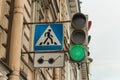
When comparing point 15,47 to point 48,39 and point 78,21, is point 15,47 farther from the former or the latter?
point 78,21

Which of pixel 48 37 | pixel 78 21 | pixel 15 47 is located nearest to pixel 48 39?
pixel 48 37

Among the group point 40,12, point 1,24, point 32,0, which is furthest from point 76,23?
point 40,12

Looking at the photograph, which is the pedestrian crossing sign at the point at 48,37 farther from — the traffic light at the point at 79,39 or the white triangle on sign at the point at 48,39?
the traffic light at the point at 79,39

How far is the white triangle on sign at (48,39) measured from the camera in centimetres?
1010

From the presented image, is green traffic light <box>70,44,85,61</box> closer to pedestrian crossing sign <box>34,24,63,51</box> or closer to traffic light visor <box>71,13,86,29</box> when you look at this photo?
traffic light visor <box>71,13,86,29</box>

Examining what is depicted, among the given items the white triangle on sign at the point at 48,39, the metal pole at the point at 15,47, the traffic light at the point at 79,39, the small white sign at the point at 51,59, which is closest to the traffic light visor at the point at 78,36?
the traffic light at the point at 79,39

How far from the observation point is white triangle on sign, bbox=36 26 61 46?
1010cm

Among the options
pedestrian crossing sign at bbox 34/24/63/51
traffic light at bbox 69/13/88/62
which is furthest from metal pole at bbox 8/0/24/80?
traffic light at bbox 69/13/88/62

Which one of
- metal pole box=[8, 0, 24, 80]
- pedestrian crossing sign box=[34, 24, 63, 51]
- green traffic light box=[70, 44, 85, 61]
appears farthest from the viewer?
pedestrian crossing sign box=[34, 24, 63, 51]

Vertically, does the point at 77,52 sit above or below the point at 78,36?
below

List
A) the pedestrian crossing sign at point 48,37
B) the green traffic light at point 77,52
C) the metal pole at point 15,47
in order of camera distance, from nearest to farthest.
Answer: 1. the green traffic light at point 77,52
2. the metal pole at point 15,47
3. the pedestrian crossing sign at point 48,37

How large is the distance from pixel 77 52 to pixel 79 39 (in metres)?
0.26

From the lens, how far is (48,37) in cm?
1015

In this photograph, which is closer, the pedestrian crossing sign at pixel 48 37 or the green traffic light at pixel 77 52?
the green traffic light at pixel 77 52
